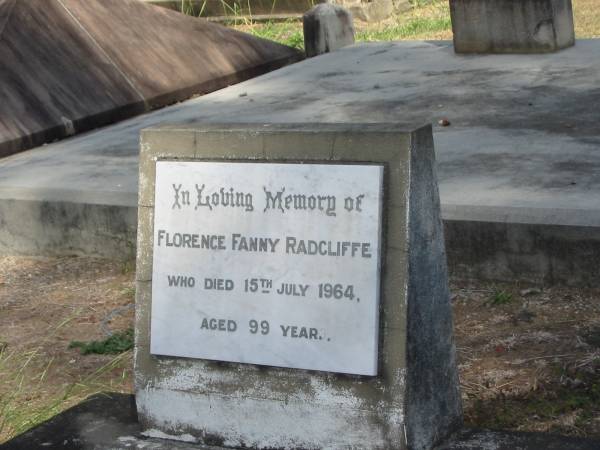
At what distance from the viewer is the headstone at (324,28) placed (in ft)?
31.2

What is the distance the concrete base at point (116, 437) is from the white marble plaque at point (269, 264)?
265 millimetres

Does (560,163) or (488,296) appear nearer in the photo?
(488,296)

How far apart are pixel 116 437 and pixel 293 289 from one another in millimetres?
707

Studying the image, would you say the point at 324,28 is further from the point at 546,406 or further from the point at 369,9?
the point at 546,406

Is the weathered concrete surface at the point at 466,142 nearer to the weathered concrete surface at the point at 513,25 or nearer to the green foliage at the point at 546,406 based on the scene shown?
the weathered concrete surface at the point at 513,25

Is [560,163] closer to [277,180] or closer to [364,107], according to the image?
[364,107]

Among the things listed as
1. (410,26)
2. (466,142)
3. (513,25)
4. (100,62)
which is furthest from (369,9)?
(466,142)

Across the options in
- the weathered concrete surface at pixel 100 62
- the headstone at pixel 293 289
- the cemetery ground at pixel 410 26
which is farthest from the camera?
the cemetery ground at pixel 410 26

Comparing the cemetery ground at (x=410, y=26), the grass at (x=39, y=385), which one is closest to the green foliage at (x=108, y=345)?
the grass at (x=39, y=385)

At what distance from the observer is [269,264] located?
3.13 metres

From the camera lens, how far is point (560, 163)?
5.23 meters

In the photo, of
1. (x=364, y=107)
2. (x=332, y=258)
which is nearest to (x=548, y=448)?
(x=332, y=258)

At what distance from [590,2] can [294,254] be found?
1044 cm

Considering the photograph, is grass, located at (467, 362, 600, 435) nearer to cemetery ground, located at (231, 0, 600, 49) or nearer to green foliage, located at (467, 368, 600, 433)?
green foliage, located at (467, 368, 600, 433)
